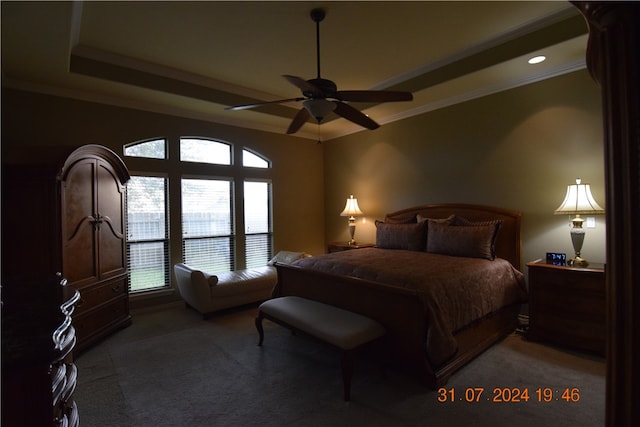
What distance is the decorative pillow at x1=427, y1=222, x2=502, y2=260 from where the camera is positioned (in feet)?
11.3

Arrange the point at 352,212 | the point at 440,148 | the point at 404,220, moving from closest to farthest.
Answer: the point at 440,148 → the point at 404,220 → the point at 352,212

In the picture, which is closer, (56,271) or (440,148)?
(56,271)

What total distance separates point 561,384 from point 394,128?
3768mm

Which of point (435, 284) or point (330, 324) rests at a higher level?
point (435, 284)

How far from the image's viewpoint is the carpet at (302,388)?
2.08m

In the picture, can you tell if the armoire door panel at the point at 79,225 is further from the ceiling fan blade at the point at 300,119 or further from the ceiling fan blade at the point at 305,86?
the ceiling fan blade at the point at 305,86

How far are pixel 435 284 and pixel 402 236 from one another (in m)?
1.70

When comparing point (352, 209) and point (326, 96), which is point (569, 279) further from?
point (352, 209)

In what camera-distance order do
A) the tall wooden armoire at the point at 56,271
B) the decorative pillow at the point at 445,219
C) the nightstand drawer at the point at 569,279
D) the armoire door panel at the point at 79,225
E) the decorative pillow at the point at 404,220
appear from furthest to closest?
the decorative pillow at the point at 404,220 < the decorative pillow at the point at 445,219 < the armoire door panel at the point at 79,225 < the nightstand drawer at the point at 569,279 < the tall wooden armoire at the point at 56,271

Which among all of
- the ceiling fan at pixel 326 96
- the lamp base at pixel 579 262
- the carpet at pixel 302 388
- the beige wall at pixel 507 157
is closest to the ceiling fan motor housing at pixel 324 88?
the ceiling fan at pixel 326 96

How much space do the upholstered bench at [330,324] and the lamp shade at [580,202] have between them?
2197 millimetres

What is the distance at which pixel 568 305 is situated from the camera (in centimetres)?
293

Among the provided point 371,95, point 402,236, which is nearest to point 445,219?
point 402,236

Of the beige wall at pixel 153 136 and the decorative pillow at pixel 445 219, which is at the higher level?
the beige wall at pixel 153 136
